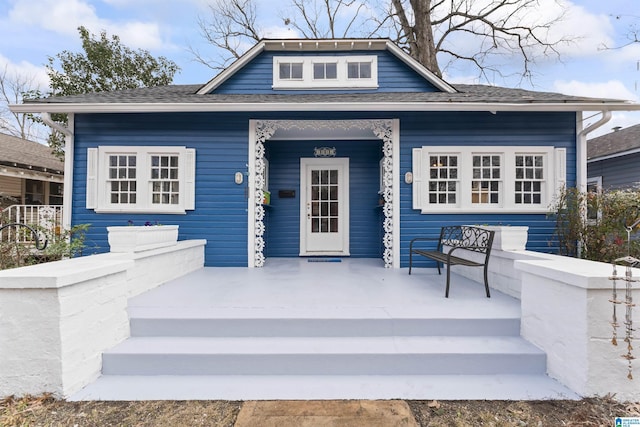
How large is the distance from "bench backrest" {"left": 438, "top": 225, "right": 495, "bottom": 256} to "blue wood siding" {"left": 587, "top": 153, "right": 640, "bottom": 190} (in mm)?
6656

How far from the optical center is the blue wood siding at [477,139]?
561 centimetres

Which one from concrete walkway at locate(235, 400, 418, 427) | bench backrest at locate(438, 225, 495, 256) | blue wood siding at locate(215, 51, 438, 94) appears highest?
blue wood siding at locate(215, 51, 438, 94)

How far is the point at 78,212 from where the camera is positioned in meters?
5.61

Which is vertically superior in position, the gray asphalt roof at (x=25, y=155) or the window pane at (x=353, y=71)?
the window pane at (x=353, y=71)

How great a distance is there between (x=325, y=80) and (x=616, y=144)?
9882 mm

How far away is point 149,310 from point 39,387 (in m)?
0.93

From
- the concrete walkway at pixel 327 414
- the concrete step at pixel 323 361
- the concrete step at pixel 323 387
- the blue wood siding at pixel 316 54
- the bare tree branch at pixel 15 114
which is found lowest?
the concrete walkway at pixel 327 414

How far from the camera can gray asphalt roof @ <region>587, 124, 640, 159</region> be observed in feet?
29.0

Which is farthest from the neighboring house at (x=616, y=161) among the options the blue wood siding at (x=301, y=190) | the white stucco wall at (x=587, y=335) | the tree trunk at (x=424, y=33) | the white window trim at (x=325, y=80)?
the white stucco wall at (x=587, y=335)

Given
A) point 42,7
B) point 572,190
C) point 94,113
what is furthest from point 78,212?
point 42,7

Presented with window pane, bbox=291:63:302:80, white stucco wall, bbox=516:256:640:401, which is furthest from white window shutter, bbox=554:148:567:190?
window pane, bbox=291:63:302:80

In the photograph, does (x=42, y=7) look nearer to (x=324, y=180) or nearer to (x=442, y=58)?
(x=324, y=180)

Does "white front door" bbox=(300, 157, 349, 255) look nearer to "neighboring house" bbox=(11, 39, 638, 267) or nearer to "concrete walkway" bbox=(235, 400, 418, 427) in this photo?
"neighboring house" bbox=(11, 39, 638, 267)

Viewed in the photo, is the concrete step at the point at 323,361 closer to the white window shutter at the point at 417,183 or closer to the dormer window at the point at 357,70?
the white window shutter at the point at 417,183
